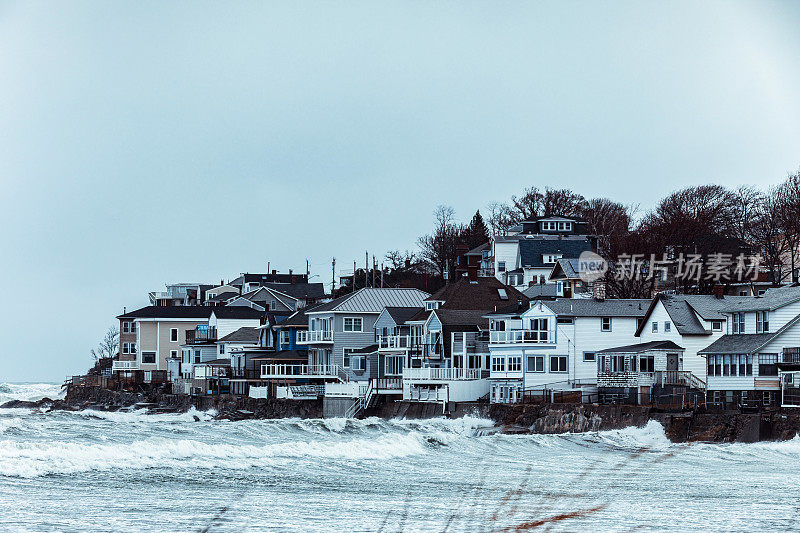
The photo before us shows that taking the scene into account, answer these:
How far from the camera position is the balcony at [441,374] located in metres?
72.6

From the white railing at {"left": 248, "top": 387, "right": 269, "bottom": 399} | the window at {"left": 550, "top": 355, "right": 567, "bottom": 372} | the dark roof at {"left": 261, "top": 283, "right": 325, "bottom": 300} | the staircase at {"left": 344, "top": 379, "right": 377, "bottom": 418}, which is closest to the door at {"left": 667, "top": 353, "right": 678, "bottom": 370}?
the window at {"left": 550, "top": 355, "right": 567, "bottom": 372}

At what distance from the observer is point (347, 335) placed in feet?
284

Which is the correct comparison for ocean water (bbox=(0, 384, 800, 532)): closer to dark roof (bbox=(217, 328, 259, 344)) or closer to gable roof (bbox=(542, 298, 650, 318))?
gable roof (bbox=(542, 298, 650, 318))

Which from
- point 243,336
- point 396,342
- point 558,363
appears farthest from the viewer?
point 243,336

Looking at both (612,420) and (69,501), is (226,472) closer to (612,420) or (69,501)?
(69,501)

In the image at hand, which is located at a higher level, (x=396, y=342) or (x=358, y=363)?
(x=396, y=342)

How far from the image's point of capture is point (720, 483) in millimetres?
35344

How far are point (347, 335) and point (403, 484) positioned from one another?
51.7 metres

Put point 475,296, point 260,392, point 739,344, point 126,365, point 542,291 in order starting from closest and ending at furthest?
point 739,344, point 475,296, point 260,392, point 542,291, point 126,365

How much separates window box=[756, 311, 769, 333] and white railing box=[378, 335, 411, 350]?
1034 inches

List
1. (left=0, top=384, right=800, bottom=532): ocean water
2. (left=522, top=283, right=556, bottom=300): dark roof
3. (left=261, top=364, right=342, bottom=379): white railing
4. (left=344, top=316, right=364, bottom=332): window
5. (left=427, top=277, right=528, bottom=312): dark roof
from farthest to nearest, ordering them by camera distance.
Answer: (left=522, top=283, right=556, bottom=300): dark roof → (left=344, top=316, right=364, bottom=332): window → (left=261, top=364, right=342, bottom=379): white railing → (left=427, top=277, right=528, bottom=312): dark roof → (left=0, top=384, right=800, bottom=532): ocean water

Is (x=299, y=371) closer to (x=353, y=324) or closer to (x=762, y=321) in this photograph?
(x=353, y=324)

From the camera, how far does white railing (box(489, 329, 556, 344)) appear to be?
70.6 metres

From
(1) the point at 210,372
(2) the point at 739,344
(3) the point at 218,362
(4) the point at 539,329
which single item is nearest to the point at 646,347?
(2) the point at 739,344
